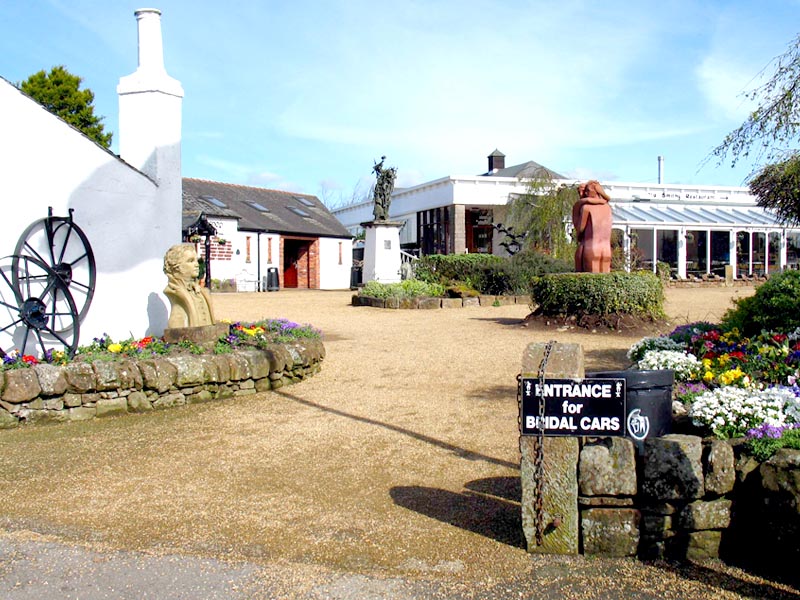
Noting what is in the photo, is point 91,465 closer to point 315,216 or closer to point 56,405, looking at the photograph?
point 56,405

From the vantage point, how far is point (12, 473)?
510 centimetres

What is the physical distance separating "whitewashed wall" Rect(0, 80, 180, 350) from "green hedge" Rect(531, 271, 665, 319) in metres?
7.42

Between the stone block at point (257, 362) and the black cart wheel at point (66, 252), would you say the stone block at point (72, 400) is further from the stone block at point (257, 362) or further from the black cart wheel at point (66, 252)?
the stone block at point (257, 362)

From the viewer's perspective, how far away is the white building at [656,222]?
102ft

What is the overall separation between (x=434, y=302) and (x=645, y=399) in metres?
14.5

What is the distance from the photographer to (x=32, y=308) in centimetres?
757

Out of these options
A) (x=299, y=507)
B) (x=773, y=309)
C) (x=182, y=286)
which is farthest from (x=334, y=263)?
(x=299, y=507)

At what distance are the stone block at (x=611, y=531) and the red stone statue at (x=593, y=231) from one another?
11358 millimetres

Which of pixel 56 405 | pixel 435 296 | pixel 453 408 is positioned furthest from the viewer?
pixel 435 296

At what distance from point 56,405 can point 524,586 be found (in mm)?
4891

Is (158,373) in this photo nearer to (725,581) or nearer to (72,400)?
(72,400)

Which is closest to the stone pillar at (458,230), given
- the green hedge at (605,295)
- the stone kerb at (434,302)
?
the stone kerb at (434,302)

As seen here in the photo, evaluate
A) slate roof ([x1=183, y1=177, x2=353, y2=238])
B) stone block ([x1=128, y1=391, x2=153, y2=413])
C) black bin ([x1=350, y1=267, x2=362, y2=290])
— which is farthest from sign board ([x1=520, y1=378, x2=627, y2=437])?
black bin ([x1=350, y1=267, x2=362, y2=290])

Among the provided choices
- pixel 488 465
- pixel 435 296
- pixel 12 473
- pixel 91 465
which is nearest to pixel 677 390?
pixel 488 465
